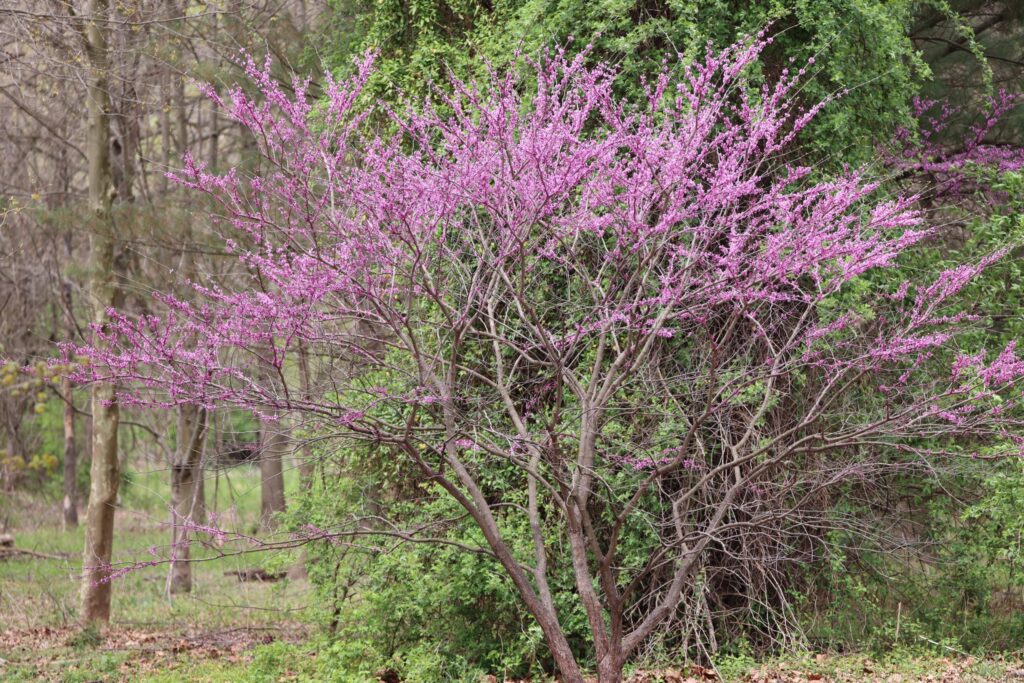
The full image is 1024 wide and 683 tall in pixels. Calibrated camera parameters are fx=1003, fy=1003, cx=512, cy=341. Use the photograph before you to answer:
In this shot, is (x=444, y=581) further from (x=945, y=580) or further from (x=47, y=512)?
(x=47, y=512)

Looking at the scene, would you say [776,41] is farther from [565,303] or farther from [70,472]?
[70,472]

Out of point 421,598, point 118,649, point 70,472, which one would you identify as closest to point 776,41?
point 421,598

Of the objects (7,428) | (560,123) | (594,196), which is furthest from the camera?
(7,428)

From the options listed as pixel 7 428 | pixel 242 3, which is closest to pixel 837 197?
pixel 242 3

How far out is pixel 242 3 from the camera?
8.67 m

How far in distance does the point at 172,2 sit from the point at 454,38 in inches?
106

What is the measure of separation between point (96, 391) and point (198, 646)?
2.40 metres

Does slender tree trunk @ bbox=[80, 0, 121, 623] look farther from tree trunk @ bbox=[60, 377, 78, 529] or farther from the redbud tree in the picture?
tree trunk @ bbox=[60, 377, 78, 529]

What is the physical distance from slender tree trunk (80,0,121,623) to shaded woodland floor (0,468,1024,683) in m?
0.38

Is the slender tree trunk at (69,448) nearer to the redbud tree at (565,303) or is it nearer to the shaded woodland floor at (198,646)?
the shaded woodland floor at (198,646)

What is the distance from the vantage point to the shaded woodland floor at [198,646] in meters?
6.82

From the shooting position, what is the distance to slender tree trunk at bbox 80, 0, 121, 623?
355 inches

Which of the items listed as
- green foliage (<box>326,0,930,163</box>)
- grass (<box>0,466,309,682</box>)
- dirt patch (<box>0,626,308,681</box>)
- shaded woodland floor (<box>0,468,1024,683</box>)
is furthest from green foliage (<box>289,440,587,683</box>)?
green foliage (<box>326,0,930,163</box>)

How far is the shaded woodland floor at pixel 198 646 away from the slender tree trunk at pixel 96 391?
15.0 inches
